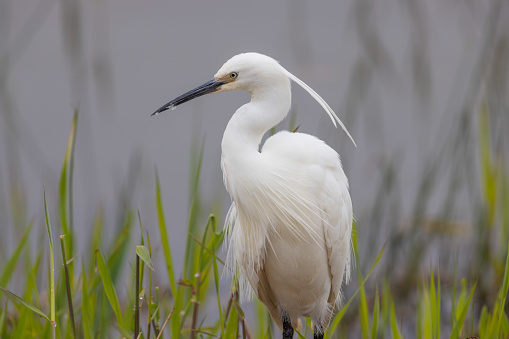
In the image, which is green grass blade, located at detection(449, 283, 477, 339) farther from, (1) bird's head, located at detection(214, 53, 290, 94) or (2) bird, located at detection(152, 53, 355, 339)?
(1) bird's head, located at detection(214, 53, 290, 94)

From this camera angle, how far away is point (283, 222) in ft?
7.31

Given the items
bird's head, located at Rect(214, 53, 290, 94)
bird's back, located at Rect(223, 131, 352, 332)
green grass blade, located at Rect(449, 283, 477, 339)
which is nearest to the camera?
green grass blade, located at Rect(449, 283, 477, 339)

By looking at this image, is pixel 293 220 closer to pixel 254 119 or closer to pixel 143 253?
pixel 254 119

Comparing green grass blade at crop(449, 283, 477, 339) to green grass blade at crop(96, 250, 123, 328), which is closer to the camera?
green grass blade at crop(96, 250, 123, 328)

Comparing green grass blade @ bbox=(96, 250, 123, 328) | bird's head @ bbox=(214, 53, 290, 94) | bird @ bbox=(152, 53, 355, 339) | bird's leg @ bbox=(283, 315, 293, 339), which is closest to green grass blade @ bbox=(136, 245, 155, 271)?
green grass blade @ bbox=(96, 250, 123, 328)

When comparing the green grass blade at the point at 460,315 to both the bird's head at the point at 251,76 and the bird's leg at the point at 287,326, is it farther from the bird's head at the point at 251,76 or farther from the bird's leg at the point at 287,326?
the bird's leg at the point at 287,326

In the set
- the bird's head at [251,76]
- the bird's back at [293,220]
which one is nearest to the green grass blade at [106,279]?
the bird's back at [293,220]

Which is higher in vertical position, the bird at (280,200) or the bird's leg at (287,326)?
the bird at (280,200)

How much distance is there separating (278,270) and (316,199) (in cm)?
33

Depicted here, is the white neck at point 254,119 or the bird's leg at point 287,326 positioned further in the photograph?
the bird's leg at point 287,326

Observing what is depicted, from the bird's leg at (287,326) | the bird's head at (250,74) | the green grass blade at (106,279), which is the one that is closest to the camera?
the green grass blade at (106,279)

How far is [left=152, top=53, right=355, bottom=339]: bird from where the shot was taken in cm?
200

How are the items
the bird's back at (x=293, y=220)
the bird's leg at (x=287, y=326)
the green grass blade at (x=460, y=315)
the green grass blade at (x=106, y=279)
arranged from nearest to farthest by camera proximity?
the green grass blade at (x=106, y=279), the green grass blade at (x=460, y=315), the bird's back at (x=293, y=220), the bird's leg at (x=287, y=326)

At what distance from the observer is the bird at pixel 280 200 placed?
1998mm
